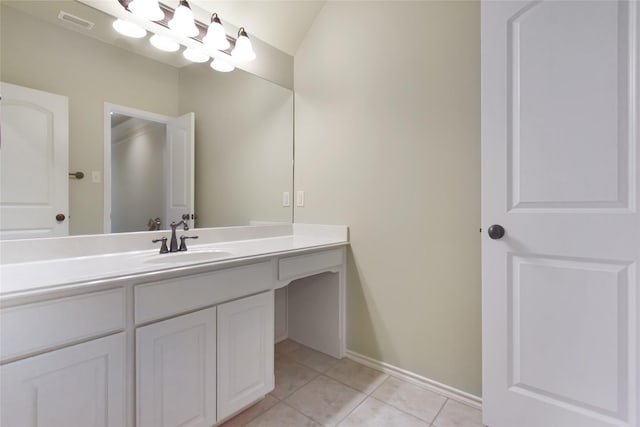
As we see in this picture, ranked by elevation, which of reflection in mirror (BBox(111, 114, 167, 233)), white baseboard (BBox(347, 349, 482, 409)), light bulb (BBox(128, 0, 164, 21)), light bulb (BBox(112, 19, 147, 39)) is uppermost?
light bulb (BBox(128, 0, 164, 21))

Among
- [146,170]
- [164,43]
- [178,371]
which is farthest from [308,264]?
[164,43]

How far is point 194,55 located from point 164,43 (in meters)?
0.16

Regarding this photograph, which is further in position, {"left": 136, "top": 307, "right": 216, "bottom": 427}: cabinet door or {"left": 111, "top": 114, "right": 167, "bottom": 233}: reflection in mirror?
{"left": 111, "top": 114, "right": 167, "bottom": 233}: reflection in mirror

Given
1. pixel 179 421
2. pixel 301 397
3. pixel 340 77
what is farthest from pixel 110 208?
pixel 340 77

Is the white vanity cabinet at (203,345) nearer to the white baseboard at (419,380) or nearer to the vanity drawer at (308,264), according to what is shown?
the vanity drawer at (308,264)

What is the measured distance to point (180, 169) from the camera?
171 centimetres

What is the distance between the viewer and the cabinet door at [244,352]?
1260 mm

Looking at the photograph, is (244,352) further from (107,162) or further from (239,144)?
(239,144)

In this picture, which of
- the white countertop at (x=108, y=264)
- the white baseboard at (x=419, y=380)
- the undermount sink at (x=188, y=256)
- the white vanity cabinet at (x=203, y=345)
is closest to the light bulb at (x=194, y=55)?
the white countertop at (x=108, y=264)

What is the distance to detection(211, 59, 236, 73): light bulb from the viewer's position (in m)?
1.77

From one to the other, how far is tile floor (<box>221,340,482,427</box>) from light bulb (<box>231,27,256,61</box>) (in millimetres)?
1958

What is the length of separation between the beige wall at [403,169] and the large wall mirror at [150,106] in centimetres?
30
